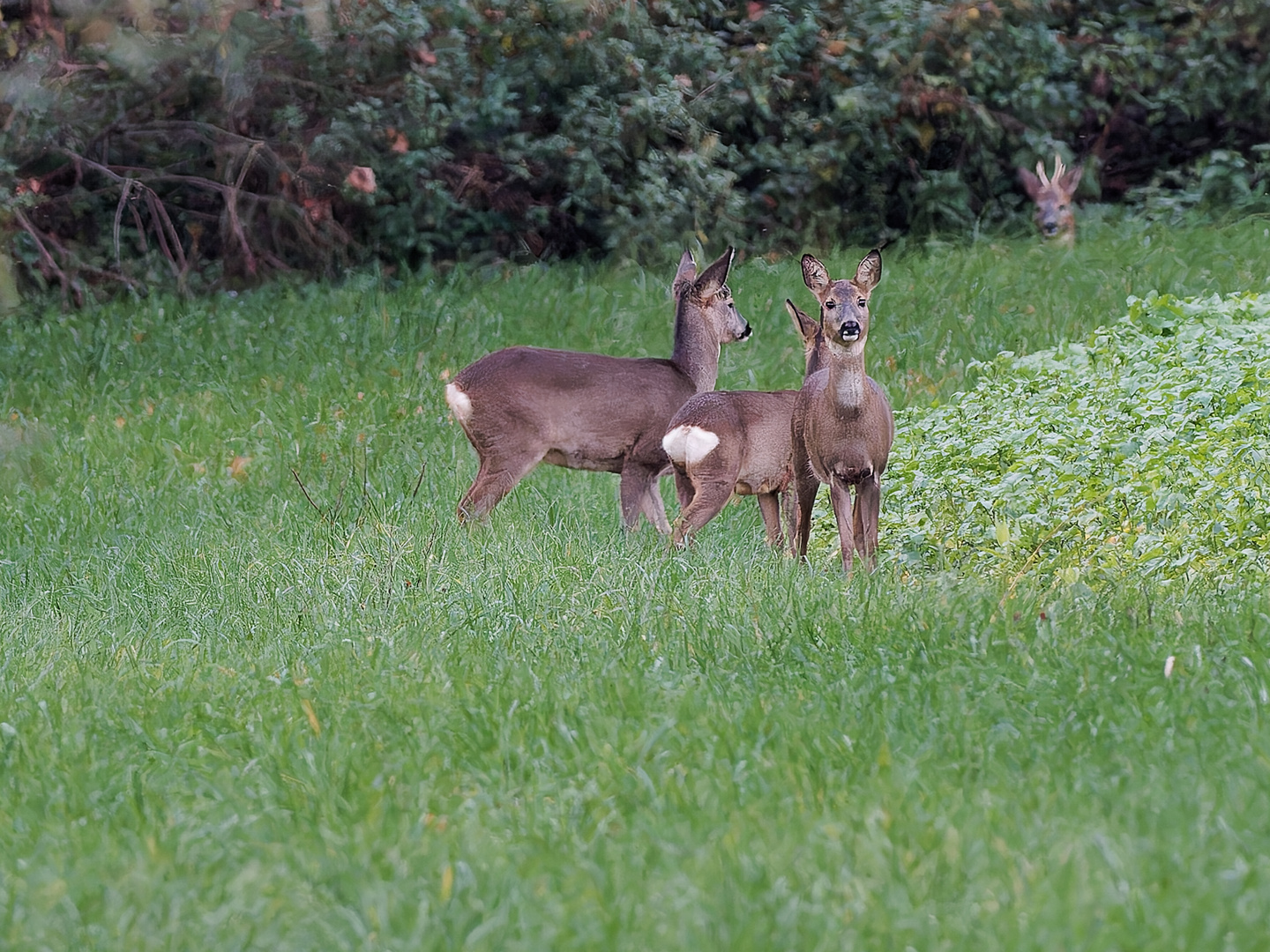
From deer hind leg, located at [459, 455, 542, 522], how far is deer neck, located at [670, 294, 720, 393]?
87cm

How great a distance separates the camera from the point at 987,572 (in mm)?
6387

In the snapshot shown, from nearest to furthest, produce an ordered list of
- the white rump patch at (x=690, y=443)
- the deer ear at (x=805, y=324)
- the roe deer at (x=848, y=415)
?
the roe deer at (x=848, y=415)
the white rump patch at (x=690, y=443)
the deer ear at (x=805, y=324)

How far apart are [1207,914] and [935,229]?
14246 mm

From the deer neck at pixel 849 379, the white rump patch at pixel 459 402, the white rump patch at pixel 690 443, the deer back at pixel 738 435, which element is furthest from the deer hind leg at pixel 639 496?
the deer neck at pixel 849 379

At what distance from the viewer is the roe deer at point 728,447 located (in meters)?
7.08

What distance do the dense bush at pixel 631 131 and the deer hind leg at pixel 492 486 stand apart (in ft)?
19.5

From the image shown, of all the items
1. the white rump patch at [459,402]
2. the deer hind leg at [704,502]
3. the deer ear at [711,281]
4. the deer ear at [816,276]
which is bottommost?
the deer hind leg at [704,502]

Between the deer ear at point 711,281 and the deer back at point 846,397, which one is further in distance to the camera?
the deer ear at point 711,281

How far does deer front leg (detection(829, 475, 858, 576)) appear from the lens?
6.32m

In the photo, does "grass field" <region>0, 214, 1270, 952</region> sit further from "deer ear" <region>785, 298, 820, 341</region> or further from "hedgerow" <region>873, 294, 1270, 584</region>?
Answer: "deer ear" <region>785, 298, 820, 341</region>

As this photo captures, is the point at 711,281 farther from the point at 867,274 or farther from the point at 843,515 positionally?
the point at 843,515

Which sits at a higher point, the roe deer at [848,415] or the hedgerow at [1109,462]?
the roe deer at [848,415]

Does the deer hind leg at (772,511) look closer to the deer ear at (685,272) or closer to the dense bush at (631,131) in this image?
the deer ear at (685,272)

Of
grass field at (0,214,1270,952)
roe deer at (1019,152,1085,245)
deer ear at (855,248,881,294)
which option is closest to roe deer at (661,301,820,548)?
grass field at (0,214,1270,952)
